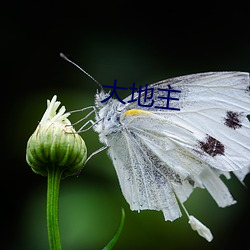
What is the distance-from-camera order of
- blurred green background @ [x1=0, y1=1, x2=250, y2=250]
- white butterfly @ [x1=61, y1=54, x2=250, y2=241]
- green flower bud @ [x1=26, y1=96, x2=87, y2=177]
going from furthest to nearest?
blurred green background @ [x1=0, y1=1, x2=250, y2=250] → white butterfly @ [x1=61, y1=54, x2=250, y2=241] → green flower bud @ [x1=26, y1=96, x2=87, y2=177]

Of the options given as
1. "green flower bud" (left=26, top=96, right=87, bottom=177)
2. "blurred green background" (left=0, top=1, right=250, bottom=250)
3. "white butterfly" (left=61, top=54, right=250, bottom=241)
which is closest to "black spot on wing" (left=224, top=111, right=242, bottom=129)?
"white butterfly" (left=61, top=54, right=250, bottom=241)

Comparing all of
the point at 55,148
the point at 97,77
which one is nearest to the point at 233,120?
the point at 55,148

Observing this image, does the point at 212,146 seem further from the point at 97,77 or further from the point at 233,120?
the point at 97,77

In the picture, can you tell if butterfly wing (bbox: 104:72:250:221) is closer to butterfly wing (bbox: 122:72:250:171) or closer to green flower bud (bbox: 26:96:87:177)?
butterfly wing (bbox: 122:72:250:171)

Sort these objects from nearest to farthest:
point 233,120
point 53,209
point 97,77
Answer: point 53,209, point 233,120, point 97,77

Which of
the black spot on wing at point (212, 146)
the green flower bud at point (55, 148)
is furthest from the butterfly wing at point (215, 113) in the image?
the green flower bud at point (55, 148)

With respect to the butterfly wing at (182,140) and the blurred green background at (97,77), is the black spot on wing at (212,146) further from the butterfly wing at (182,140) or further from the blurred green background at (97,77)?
the blurred green background at (97,77)

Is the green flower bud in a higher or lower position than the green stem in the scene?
higher
